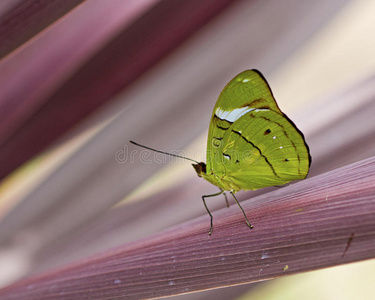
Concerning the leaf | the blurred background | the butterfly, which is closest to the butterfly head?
the butterfly

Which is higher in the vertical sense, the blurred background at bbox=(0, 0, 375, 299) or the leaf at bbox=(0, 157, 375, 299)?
the blurred background at bbox=(0, 0, 375, 299)

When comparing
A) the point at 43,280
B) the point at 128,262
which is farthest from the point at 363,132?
the point at 43,280

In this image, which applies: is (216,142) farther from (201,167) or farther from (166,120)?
(166,120)

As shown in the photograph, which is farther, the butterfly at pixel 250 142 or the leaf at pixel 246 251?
the butterfly at pixel 250 142

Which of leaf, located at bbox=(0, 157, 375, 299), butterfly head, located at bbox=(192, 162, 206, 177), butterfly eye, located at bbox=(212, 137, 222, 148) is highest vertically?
butterfly eye, located at bbox=(212, 137, 222, 148)

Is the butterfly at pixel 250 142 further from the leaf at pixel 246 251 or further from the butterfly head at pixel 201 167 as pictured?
the leaf at pixel 246 251

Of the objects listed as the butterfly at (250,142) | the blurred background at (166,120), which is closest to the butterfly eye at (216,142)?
the butterfly at (250,142)

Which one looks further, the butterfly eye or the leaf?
the butterfly eye

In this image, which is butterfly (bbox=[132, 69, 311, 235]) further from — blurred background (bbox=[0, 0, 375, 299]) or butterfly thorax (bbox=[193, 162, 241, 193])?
blurred background (bbox=[0, 0, 375, 299])
